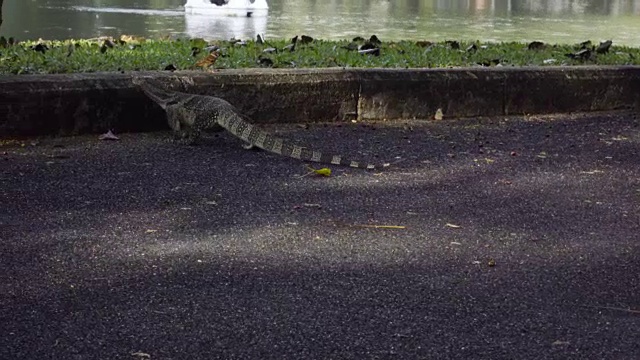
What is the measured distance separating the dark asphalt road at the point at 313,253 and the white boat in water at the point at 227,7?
14200mm

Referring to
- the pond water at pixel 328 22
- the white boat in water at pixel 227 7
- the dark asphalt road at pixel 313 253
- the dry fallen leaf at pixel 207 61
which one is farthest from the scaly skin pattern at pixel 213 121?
the white boat in water at pixel 227 7

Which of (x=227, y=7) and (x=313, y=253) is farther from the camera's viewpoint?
(x=227, y=7)

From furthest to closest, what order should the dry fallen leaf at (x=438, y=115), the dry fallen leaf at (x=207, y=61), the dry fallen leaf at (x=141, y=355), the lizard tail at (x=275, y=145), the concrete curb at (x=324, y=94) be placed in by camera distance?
the dry fallen leaf at (x=438, y=115), the dry fallen leaf at (x=207, y=61), the concrete curb at (x=324, y=94), the lizard tail at (x=275, y=145), the dry fallen leaf at (x=141, y=355)

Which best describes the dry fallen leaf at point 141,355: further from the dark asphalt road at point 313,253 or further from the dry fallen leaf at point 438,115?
the dry fallen leaf at point 438,115

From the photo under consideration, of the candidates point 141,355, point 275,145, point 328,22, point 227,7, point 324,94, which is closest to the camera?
point 141,355

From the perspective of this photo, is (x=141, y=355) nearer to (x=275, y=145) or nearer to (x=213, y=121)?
(x=275, y=145)

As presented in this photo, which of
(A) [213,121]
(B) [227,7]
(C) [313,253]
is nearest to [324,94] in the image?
(A) [213,121]

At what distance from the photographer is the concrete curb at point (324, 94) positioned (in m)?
6.04

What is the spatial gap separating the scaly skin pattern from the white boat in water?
1399 centimetres

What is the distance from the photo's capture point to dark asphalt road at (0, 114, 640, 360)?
3342mm

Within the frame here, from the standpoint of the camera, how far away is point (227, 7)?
20.5 metres

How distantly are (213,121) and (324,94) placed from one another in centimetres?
100

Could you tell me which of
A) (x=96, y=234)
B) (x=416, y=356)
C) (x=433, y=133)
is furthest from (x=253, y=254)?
(x=433, y=133)

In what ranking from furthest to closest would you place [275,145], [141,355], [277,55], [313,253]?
[277,55] → [275,145] → [313,253] → [141,355]
